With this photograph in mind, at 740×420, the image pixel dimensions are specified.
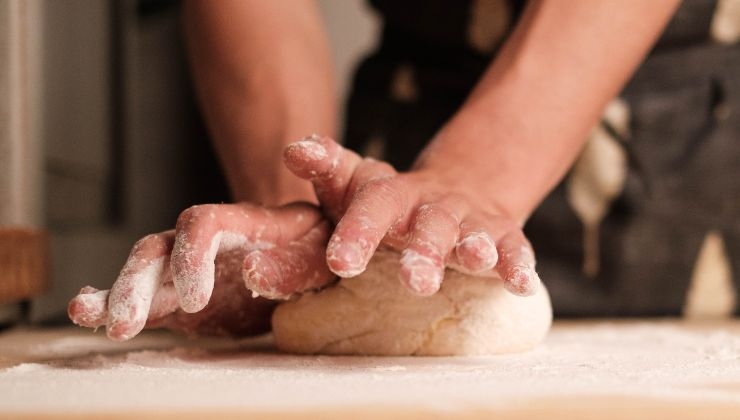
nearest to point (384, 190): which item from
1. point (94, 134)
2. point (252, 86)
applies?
point (252, 86)

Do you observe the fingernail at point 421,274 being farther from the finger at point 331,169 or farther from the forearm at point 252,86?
the forearm at point 252,86

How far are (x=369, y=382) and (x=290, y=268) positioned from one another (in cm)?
16

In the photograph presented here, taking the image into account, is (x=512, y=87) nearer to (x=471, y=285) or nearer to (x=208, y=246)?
(x=471, y=285)

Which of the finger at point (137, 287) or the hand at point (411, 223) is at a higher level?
the hand at point (411, 223)

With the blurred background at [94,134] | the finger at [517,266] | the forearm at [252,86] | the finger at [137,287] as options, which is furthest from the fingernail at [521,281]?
the blurred background at [94,134]

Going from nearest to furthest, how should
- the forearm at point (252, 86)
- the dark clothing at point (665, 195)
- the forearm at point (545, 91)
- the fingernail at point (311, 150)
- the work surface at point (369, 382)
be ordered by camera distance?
1. the work surface at point (369, 382)
2. the fingernail at point (311, 150)
3. the forearm at point (545, 91)
4. the forearm at point (252, 86)
5. the dark clothing at point (665, 195)

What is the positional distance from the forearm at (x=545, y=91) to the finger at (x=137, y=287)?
0.89 ft

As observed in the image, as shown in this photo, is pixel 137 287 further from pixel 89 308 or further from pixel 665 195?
pixel 665 195

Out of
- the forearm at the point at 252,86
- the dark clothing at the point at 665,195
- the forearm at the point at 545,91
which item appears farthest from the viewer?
the dark clothing at the point at 665,195

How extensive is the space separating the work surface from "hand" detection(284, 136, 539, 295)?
3.0 inches

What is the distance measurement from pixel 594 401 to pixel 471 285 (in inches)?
10.4

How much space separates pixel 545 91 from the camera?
81 centimetres

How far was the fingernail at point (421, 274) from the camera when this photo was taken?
551 mm

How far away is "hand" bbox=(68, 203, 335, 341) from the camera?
1.94 feet
